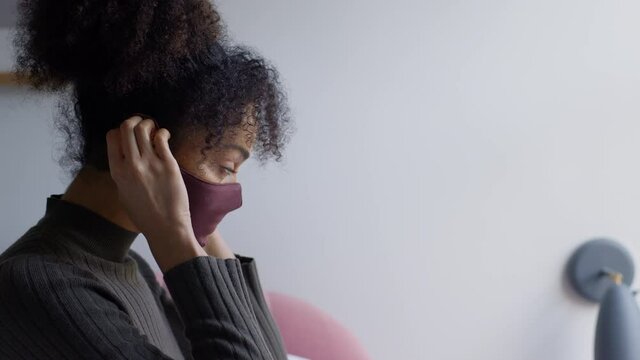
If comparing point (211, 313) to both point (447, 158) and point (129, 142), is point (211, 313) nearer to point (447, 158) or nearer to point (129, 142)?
point (129, 142)

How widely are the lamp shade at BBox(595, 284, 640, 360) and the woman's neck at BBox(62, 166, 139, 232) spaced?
3.12 feet

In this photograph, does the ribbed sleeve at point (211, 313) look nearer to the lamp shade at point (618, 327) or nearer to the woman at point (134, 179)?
the woman at point (134, 179)

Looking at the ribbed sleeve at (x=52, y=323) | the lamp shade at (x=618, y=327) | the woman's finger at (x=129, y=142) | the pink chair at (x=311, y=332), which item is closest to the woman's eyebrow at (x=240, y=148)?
the woman's finger at (x=129, y=142)

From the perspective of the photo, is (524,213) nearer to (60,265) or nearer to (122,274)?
(122,274)

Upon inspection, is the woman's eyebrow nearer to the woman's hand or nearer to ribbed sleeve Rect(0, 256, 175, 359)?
the woman's hand

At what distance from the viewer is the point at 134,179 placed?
772 millimetres

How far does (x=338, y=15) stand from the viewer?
1.50 m

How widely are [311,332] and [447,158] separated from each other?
1.47 ft

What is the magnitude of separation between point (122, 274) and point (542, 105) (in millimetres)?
967

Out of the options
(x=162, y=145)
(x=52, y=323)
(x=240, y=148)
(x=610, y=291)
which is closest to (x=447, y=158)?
(x=610, y=291)

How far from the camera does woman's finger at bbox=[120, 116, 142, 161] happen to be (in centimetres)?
77

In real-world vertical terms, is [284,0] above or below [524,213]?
above

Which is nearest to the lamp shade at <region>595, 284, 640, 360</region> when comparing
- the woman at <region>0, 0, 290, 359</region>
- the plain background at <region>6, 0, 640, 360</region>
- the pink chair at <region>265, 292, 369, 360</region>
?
the plain background at <region>6, 0, 640, 360</region>

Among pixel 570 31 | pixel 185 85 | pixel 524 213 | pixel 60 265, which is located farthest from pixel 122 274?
pixel 570 31
